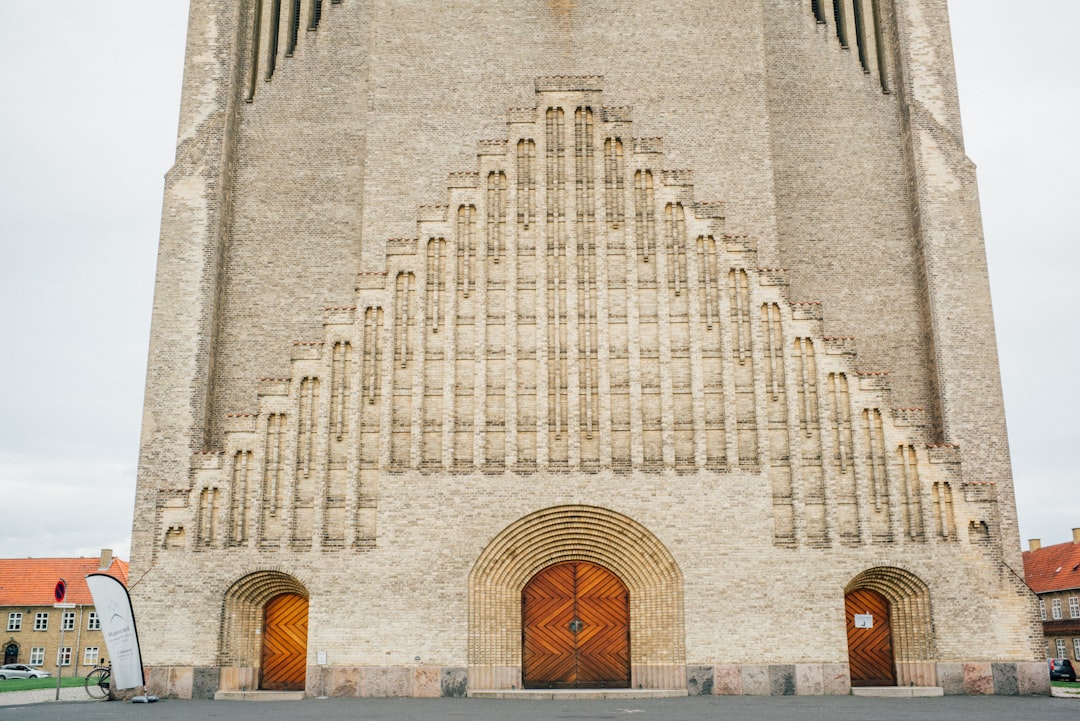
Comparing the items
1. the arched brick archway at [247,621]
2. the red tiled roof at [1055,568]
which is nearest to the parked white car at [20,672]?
the arched brick archway at [247,621]

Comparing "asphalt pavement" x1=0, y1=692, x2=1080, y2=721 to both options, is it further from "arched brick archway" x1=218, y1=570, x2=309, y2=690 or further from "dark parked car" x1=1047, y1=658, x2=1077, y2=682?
"dark parked car" x1=1047, y1=658, x2=1077, y2=682

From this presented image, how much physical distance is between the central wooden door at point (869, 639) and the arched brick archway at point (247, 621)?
12.5 meters

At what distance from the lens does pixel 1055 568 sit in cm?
4819

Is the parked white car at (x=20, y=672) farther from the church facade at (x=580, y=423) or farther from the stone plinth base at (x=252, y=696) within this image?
the stone plinth base at (x=252, y=696)

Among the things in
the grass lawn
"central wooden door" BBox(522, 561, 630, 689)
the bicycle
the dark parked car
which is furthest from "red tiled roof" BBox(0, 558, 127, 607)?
the dark parked car

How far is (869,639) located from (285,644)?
1352 cm

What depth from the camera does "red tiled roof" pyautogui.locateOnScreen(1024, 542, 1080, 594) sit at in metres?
46.0

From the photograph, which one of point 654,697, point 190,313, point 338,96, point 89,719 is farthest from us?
point 338,96

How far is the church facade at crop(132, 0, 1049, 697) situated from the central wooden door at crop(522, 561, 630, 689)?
64 millimetres

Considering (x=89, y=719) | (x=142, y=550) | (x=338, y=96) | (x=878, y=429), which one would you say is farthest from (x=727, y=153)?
(x=89, y=719)

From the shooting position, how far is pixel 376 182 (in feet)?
85.1

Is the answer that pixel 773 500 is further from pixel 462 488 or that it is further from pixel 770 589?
pixel 462 488

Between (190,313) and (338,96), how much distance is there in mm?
8029

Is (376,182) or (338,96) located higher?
(338,96)
